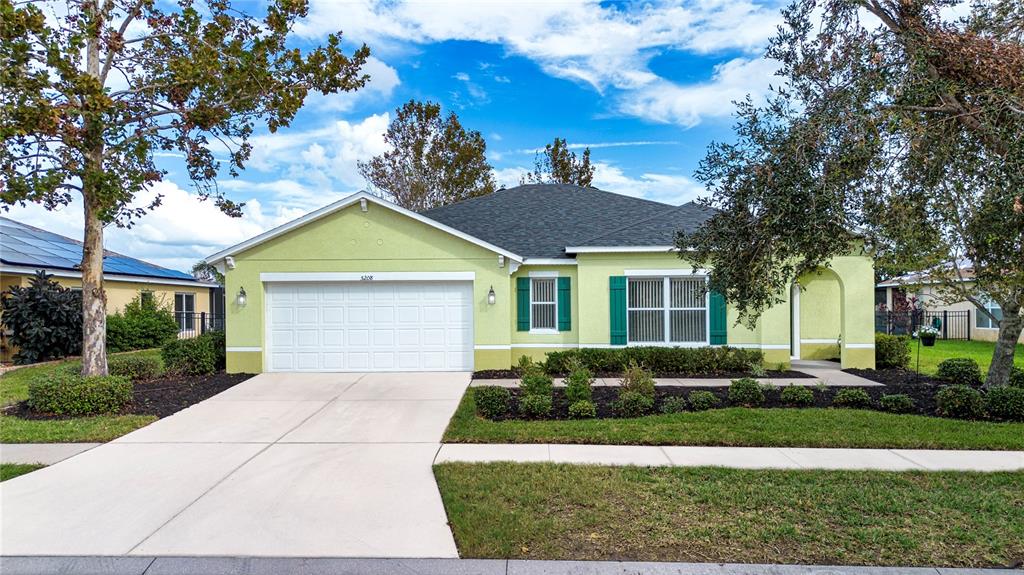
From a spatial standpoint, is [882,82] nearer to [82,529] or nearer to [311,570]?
[311,570]

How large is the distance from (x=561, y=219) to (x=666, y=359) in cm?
574

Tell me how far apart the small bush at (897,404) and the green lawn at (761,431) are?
0.29m

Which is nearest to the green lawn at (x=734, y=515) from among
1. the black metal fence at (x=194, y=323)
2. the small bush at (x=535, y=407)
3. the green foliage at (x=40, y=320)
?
the small bush at (x=535, y=407)

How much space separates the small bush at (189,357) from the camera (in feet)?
41.3

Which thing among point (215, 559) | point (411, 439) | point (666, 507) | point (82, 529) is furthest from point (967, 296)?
point (82, 529)

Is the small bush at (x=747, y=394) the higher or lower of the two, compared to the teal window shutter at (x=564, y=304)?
lower

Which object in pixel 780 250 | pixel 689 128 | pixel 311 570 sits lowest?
pixel 311 570

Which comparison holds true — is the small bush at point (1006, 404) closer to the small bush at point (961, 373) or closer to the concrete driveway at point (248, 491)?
the small bush at point (961, 373)

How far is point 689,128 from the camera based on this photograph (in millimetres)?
12938

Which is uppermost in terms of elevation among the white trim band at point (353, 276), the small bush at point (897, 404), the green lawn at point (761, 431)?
the white trim band at point (353, 276)

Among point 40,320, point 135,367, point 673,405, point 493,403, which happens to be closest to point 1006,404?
point 673,405

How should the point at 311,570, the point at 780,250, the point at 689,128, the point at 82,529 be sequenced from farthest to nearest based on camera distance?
the point at 689,128 < the point at 780,250 < the point at 82,529 < the point at 311,570

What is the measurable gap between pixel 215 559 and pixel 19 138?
8559 millimetres

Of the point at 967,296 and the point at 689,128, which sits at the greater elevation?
the point at 689,128
